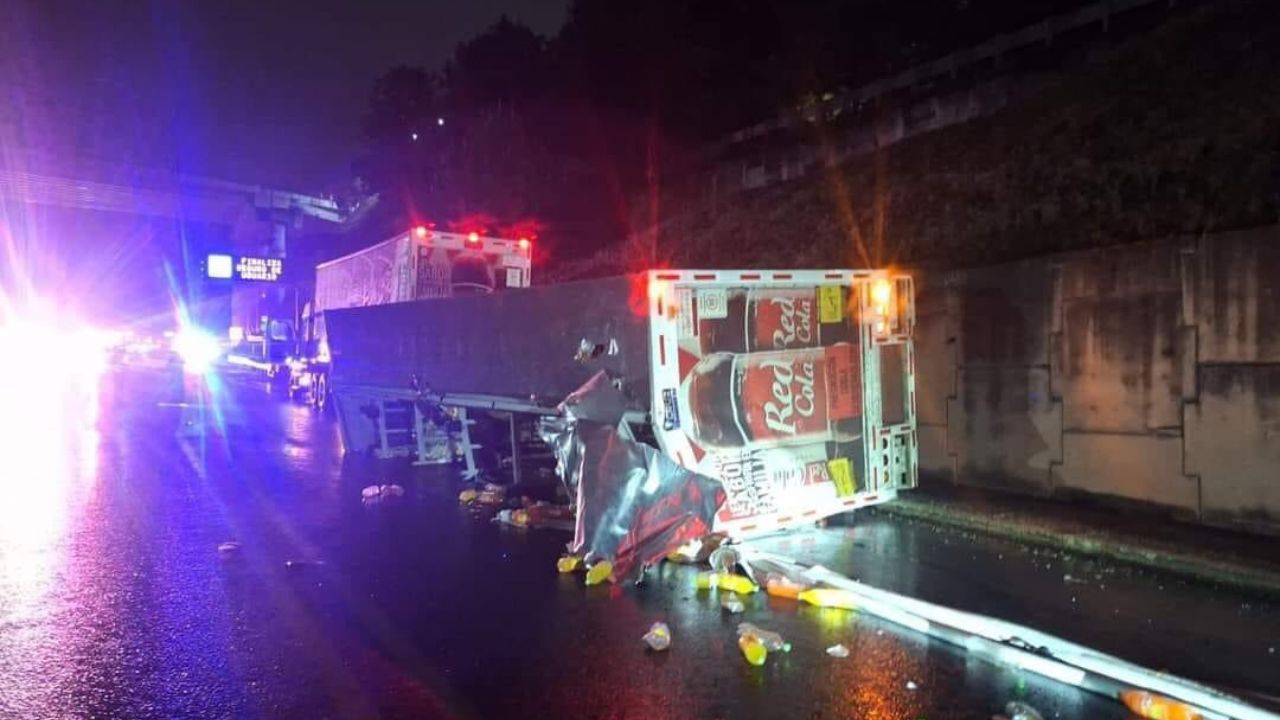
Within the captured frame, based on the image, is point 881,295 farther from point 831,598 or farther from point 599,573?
point 599,573

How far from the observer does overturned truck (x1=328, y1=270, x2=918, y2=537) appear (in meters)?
6.73

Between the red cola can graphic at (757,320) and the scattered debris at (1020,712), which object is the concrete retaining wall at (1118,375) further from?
the scattered debris at (1020,712)

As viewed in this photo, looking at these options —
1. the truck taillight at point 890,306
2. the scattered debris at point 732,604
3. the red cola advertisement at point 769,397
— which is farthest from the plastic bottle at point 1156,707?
the truck taillight at point 890,306

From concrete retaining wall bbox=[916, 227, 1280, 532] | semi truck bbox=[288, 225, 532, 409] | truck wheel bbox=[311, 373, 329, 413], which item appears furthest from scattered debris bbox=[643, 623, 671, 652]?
truck wheel bbox=[311, 373, 329, 413]

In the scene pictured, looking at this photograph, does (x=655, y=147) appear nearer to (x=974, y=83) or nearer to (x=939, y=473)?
(x=974, y=83)

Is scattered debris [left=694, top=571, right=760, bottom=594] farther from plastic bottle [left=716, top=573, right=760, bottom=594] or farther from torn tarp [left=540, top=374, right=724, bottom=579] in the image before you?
torn tarp [left=540, top=374, right=724, bottom=579]

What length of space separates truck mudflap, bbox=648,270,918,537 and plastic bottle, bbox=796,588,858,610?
3.83 ft

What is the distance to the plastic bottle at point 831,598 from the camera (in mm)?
5496

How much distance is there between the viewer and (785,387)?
23.9 ft

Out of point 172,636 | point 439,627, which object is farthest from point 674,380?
point 172,636

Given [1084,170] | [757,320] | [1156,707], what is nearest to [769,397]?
[757,320]

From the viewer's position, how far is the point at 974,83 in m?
15.5

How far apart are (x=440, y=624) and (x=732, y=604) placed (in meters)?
1.88

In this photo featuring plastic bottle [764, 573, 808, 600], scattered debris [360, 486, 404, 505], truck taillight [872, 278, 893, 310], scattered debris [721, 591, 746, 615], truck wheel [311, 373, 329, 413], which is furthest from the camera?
truck wheel [311, 373, 329, 413]
